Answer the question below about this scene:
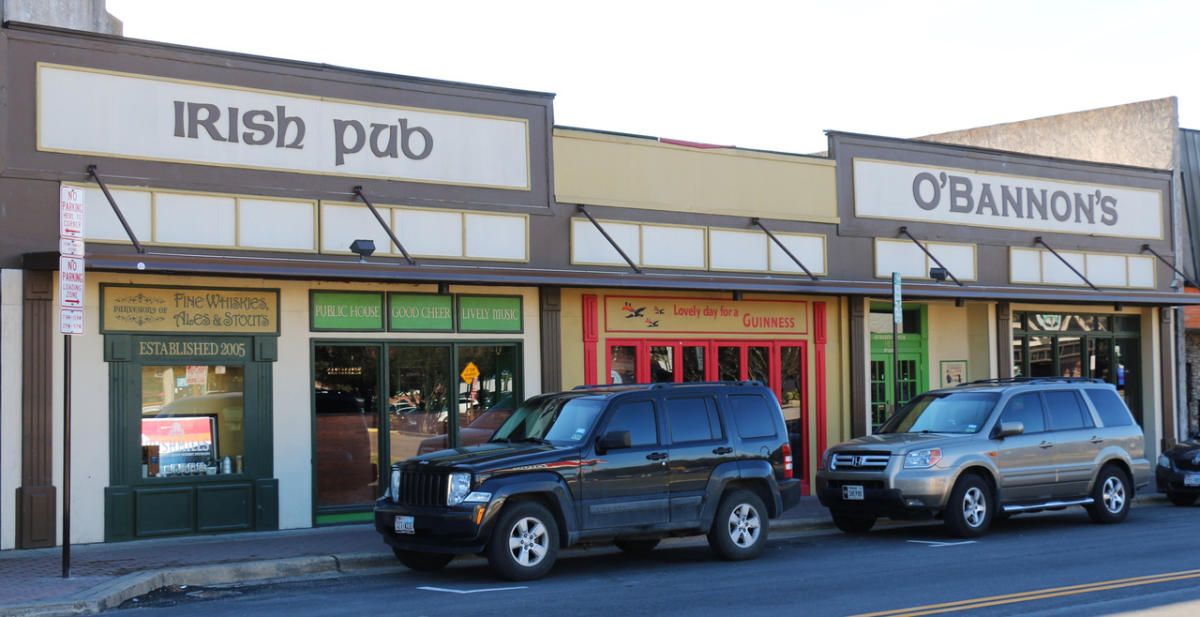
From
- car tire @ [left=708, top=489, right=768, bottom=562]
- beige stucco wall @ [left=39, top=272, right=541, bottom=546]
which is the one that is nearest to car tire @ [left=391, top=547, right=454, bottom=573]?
car tire @ [left=708, top=489, right=768, bottom=562]

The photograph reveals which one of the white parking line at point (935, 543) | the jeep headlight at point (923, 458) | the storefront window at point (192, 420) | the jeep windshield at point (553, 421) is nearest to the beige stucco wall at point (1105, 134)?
the jeep headlight at point (923, 458)

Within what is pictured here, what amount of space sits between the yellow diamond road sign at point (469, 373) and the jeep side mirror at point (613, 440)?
5.35 metres

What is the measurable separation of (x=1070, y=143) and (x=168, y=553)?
22.6 m

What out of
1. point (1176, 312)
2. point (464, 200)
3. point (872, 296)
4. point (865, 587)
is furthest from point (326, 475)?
point (1176, 312)

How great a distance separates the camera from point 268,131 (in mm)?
16344

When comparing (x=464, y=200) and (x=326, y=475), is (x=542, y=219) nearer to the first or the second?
(x=464, y=200)

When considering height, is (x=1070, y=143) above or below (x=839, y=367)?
above

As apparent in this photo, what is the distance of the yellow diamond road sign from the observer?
17891mm

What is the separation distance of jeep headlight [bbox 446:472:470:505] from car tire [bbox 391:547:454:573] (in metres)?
1.10

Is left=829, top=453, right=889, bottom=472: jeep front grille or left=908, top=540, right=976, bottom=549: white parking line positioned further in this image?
left=829, top=453, right=889, bottom=472: jeep front grille

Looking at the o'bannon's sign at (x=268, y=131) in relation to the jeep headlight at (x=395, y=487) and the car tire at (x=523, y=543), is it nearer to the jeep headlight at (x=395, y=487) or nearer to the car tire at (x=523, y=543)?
the jeep headlight at (x=395, y=487)

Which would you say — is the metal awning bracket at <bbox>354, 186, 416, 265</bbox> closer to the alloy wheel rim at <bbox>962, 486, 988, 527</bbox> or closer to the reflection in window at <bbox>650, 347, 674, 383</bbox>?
the reflection in window at <bbox>650, 347, 674, 383</bbox>

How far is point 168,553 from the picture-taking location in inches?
545

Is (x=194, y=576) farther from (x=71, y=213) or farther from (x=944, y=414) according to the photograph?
(x=944, y=414)
